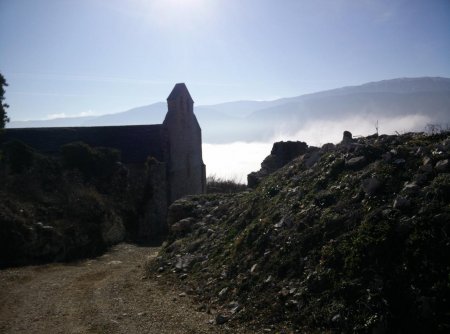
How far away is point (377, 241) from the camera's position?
5.61 metres

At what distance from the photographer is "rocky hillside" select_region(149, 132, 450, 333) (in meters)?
4.91

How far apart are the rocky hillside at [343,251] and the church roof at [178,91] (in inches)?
826

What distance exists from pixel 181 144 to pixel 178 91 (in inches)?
166

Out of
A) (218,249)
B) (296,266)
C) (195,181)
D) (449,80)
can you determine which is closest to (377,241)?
(296,266)

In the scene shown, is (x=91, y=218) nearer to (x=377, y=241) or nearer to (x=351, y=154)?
(x=351, y=154)

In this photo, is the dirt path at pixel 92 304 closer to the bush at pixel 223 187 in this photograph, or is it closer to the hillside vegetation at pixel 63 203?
the hillside vegetation at pixel 63 203

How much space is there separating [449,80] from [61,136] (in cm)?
11243

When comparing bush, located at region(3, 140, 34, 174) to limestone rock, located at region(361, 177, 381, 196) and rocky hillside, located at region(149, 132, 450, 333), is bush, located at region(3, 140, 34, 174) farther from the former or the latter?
limestone rock, located at region(361, 177, 381, 196)

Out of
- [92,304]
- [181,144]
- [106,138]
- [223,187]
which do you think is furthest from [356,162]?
[223,187]

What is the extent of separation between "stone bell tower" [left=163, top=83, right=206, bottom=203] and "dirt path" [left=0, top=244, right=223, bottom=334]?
55.6 feet

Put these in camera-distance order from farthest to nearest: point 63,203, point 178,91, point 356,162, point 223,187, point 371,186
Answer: point 223,187, point 178,91, point 63,203, point 356,162, point 371,186

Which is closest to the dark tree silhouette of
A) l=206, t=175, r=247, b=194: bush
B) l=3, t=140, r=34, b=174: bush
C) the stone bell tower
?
l=3, t=140, r=34, b=174: bush

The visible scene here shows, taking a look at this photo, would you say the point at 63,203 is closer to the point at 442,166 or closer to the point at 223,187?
the point at 442,166

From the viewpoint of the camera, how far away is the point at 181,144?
1180 inches
